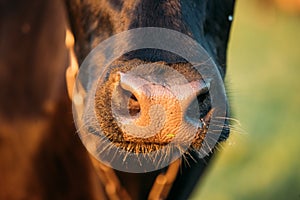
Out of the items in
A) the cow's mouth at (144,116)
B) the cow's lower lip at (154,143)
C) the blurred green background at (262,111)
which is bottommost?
the blurred green background at (262,111)

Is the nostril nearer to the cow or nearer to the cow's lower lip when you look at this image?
the cow's lower lip

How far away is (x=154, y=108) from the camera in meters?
1.92

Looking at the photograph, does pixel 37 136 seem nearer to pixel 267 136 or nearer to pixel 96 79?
pixel 96 79

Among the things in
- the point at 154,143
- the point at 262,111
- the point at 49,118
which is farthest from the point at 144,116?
the point at 262,111

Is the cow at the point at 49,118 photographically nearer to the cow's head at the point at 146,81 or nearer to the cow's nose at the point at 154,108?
the cow's head at the point at 146,81

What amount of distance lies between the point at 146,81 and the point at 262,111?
11.3 feet

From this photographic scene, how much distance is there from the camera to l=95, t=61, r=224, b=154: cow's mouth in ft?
6.34

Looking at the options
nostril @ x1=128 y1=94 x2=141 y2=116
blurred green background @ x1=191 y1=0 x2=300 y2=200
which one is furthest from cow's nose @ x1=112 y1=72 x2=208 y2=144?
blurred green background @ x1=191 y1=0 x2=300 y2=200

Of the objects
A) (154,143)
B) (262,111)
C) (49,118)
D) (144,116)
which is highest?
(144,116)

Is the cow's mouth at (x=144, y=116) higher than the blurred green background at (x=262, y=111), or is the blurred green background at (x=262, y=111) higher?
the cow's mouth at (x=144, y=116)

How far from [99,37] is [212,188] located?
2411 mm

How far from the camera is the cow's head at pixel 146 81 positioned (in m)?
1.96

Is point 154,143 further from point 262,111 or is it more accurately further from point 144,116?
point 262,111

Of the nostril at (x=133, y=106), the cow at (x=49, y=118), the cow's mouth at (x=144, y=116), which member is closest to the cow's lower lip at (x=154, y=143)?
the cow's mouth at (x=144, y=116)
